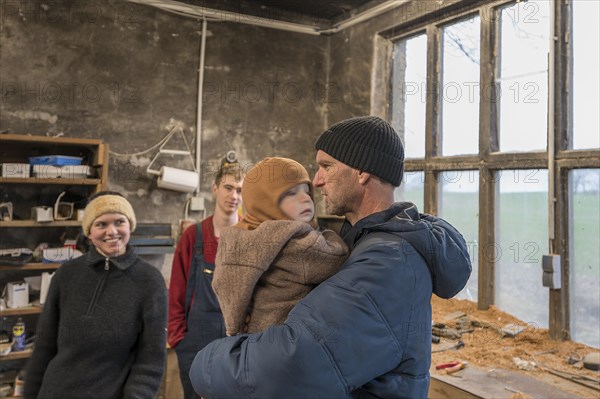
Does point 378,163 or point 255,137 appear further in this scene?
point 255,137

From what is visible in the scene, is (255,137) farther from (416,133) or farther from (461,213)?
(461,213)

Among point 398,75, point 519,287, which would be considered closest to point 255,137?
point 398,75

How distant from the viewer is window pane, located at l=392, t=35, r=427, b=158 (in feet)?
11.8

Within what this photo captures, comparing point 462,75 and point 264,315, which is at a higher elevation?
point 462,75

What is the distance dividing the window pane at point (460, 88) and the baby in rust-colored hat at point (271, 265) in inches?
91.0

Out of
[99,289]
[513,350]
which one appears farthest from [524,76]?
[99,289]

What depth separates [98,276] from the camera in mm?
1845

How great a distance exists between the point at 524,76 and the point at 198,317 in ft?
7.82

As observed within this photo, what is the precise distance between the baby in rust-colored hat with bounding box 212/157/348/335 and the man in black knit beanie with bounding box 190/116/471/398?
0.09 meters

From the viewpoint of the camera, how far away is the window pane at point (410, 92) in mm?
3600

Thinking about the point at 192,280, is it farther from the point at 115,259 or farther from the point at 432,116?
the point at 432,116

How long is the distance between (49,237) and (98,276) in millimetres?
1862

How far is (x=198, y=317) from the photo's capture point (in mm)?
2219

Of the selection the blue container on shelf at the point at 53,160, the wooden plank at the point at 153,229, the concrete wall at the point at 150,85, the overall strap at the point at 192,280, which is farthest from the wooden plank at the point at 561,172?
the blue container on shelf at the point at 53,160
